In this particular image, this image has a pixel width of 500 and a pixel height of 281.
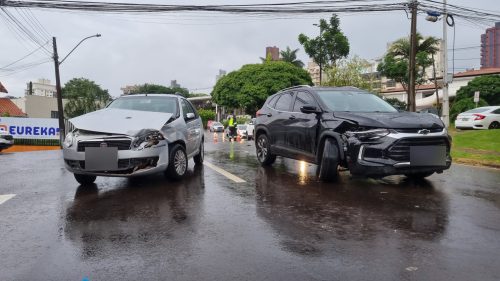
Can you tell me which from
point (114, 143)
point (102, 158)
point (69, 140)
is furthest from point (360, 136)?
point (69, 140)

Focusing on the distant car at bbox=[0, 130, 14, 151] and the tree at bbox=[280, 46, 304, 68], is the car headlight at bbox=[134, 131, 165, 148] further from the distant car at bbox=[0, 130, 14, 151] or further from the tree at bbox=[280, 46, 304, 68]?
the tree at bbox=[280, 46, 304, 68]

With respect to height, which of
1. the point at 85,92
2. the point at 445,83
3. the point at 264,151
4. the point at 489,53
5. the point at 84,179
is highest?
the point at 489,53

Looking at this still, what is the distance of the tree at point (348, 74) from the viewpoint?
3923 cm

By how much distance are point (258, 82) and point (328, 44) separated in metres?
11.8

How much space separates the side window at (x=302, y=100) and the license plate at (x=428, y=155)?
2.24 metres

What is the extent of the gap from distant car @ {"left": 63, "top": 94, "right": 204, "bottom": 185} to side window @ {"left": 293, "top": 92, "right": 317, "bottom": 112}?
2.36 metres

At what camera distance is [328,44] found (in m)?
46.4

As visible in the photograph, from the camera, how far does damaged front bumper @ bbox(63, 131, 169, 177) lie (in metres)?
6.73

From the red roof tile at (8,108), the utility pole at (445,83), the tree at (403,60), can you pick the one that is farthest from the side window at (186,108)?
the red roof tile at (8,108)

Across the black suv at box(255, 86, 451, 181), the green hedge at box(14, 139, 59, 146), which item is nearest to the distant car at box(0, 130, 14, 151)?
the green hedge at box(14, 139, 59, 146)

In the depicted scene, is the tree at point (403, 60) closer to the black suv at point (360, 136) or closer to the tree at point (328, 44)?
the tree at point (328, 44)

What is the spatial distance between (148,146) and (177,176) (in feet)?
3.51

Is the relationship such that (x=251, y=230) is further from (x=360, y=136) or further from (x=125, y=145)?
(x=125, y=145)

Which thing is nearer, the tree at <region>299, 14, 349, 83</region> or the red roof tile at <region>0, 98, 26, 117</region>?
the red roof tile at <region>0, 98, 26, 117</region>
